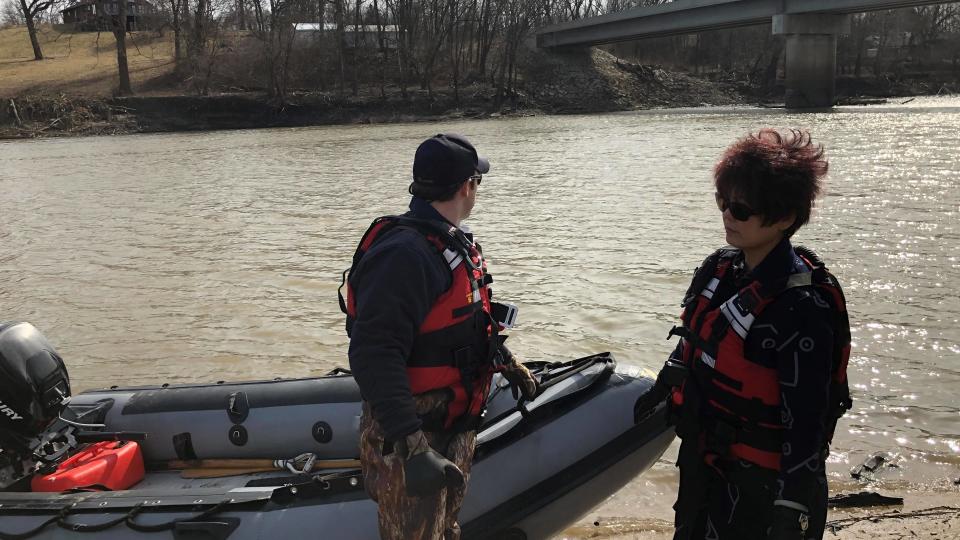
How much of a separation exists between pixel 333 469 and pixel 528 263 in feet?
17.1

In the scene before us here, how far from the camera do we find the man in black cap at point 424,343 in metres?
1.77

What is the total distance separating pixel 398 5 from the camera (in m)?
43.4

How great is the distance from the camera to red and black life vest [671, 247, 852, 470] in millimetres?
1684

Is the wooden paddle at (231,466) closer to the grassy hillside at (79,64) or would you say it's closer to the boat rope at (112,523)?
the boat rope at (112,523)

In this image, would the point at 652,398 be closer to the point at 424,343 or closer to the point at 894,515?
the point at 424,343

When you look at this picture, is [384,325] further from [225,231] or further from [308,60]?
[308,60]

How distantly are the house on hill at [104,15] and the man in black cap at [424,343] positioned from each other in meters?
41.1

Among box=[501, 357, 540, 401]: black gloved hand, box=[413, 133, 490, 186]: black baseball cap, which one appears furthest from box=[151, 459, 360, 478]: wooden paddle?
box=[413, 133, 490, 186]: black baseball cap

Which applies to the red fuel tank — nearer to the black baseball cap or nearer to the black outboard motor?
the black outboard motor

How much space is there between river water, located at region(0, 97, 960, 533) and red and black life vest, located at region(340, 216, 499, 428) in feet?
5.66

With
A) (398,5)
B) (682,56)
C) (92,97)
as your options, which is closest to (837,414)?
(92,97)

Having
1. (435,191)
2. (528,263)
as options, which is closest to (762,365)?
(435,191)

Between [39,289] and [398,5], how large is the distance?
3843 cm

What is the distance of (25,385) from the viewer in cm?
294
